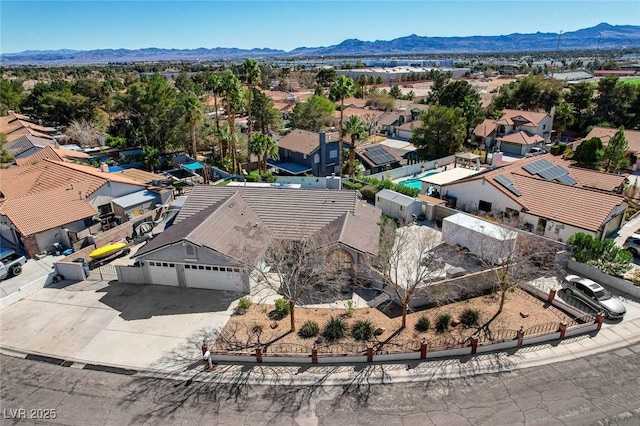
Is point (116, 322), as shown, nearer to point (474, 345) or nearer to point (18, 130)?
point (474, 345)

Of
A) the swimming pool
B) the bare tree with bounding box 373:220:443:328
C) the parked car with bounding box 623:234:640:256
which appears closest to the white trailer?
the bare tree with bounding box 373:220:443:328

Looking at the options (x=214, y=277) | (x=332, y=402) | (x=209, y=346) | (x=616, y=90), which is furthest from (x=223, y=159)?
(x=616, y=90)

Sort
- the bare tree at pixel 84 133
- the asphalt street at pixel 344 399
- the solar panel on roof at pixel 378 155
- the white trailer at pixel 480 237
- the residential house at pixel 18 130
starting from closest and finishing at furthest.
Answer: the asphalt street at pixel 344 399 → the white trailer at pixel 480 237 → the solar panel on roof at pixel 378 155 → the residential house at pixel 18 130 → the bare tree at pixel 84 133

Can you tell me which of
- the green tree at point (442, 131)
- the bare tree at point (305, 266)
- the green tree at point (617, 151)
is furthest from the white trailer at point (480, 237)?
the green tree at point (442, 131)

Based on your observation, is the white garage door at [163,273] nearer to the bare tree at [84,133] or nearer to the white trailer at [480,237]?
the white trailer at [480,237]

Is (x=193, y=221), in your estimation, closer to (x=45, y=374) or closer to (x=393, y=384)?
(x=45, y=374)

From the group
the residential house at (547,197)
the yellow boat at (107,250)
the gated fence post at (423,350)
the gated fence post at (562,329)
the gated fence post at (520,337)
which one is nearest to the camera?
the gated fence post at (423,350)
